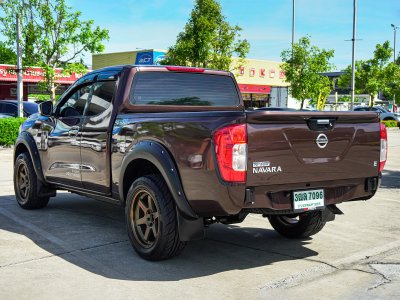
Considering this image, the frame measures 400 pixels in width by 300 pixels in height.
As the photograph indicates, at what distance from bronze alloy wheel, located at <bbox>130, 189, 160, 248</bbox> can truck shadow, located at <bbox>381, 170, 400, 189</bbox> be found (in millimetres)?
6290

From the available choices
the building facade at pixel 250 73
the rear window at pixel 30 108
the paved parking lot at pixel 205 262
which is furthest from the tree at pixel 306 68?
the paved parking lot at pixel 205 262

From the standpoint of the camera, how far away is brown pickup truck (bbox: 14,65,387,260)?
426cm

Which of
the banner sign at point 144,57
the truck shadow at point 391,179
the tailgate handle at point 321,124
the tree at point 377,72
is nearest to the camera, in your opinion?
the tailgate handle at point 321,124

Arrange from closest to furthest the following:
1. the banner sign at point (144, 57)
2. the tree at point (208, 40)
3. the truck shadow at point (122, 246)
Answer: the truck shadow at point (122, 246) → the tree at point (208, 40) → the banner sign at point (144, 57)

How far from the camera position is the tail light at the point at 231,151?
4.17 m

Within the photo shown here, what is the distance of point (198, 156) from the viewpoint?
14.3 feet

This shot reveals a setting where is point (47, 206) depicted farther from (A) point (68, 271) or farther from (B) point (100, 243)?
(A) point (68, 271)

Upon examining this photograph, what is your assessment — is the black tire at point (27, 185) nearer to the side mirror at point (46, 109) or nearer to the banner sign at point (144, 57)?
the side mirror at point (46, 109)

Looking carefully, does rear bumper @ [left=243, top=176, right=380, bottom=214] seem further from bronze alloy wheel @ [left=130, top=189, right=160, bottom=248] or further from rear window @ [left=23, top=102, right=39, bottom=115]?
rear window @ [left=23, top=102, right=39, bottom=115]

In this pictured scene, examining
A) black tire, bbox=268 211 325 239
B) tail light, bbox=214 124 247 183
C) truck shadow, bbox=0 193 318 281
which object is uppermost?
tail light, bbox=214 124 247 183

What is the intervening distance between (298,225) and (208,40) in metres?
25.4

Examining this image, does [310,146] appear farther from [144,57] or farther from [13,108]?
[144,57]

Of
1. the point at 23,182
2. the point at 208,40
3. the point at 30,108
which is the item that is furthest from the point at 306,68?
the point at 23,182

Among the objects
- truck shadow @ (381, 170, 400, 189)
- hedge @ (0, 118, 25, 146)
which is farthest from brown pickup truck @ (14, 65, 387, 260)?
hedge @ (0, 118, 25, 146)
